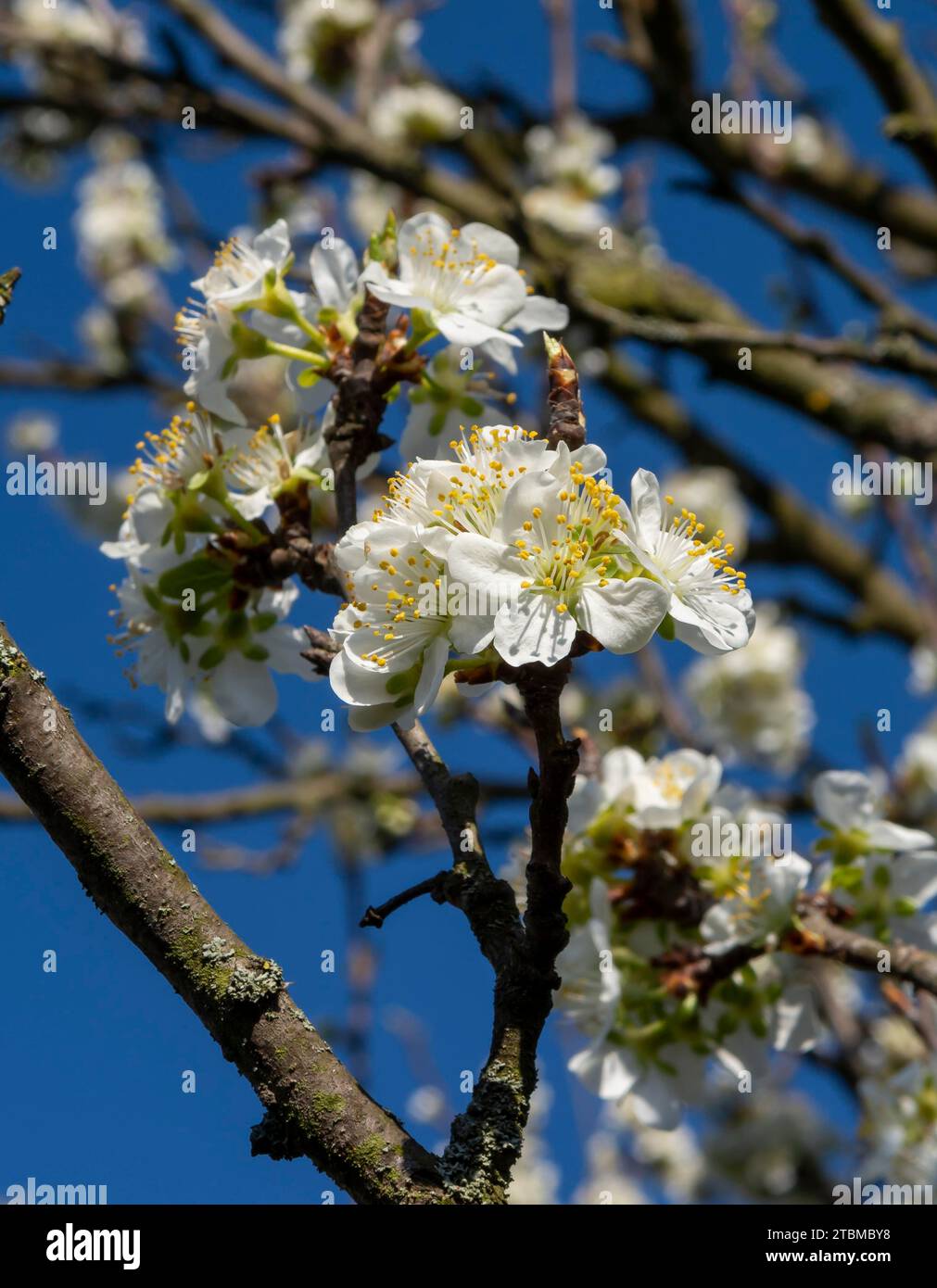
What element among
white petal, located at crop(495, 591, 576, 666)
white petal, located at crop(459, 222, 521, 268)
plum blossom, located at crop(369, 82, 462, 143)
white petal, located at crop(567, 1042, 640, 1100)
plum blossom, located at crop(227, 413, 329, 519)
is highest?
plum blossom, located at crop(369, 82, 462, 143)

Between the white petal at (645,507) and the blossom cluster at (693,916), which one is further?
the blossom cluster at (693,916)

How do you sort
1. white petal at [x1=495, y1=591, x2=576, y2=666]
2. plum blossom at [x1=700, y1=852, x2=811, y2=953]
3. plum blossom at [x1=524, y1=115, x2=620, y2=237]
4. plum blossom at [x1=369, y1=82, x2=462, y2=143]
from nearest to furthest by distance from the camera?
white petal at [x1=495, y1=591, x2=576, y2=666], plum blossom at [x1=700, y1=852, x2=811, y2=953], plum blossom at [x1=524, y1=115, x2=620, y2=237], plum blossom at [x1=369, y1=82, x2=462, y2=143]

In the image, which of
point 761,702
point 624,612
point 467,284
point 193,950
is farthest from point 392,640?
point 761,702

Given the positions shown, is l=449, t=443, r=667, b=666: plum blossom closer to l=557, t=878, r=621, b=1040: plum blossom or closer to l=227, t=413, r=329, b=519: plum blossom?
l=227, t=413, r=329, b=519: plum blossom

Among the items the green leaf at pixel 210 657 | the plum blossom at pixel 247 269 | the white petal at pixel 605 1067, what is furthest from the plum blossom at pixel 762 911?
the plum blossom at pixel 247 269

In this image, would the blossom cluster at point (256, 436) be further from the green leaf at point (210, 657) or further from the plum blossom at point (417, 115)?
the plum blossom at point (417, 115)

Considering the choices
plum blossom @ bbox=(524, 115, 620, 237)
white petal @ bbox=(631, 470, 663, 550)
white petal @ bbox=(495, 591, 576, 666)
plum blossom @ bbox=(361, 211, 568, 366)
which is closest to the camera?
white petal @ bbox=(495, 591, 576, 666)

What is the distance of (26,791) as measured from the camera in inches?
55.5

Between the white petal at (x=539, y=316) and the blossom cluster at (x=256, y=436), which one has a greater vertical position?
the white petal at (x=539, y=316)

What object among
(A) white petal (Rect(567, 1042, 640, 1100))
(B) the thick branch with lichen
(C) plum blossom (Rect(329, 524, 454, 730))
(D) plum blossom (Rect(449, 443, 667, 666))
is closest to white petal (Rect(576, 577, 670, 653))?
(D) plum blossom (Rect(449, 443, 667, 666))

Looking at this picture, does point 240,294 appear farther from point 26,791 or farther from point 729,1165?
point 729,1165

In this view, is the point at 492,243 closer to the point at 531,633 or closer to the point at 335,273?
the point at 335,273

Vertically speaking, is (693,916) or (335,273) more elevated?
(335,273)
